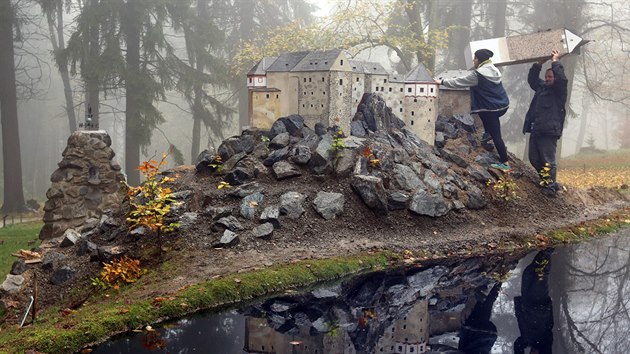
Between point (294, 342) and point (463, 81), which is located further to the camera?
point (463, 81)

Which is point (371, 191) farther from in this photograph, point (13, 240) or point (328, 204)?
point (13, 240)

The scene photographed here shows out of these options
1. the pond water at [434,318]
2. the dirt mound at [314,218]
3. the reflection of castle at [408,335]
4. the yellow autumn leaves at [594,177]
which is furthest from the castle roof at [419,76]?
the reflection of castle at [408,335]

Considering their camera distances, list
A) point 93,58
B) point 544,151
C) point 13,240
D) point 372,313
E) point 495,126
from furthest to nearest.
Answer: point 93,58, point 495,126, point 544,151, point 13,240, point 372,313

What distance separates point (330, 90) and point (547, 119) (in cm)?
577

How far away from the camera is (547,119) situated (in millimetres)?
14664

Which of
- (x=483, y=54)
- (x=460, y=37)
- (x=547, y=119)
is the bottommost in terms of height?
(x=547, y=119)

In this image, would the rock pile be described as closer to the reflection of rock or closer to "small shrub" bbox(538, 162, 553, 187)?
the reflection of rock

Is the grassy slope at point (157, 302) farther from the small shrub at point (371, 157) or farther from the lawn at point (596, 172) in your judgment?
the lawn at point (596, 172)

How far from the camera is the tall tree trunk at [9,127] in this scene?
66.1ft

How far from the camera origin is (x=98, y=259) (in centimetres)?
997

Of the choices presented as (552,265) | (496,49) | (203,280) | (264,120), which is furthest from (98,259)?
(496,49)

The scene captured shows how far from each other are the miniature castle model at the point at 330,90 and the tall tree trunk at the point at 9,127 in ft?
34.9

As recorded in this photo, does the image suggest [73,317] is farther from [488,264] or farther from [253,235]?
[488,264]

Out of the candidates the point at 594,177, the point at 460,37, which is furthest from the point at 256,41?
the point at 594,177
